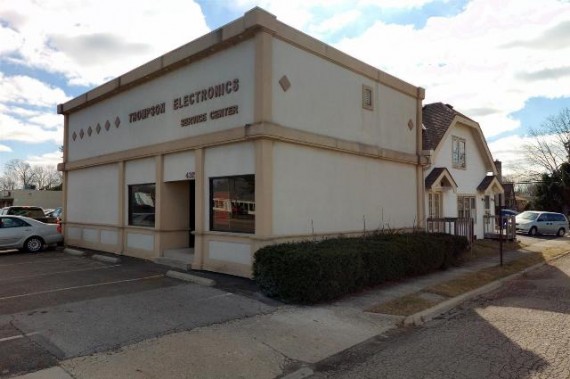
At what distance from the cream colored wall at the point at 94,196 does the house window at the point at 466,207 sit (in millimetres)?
15870

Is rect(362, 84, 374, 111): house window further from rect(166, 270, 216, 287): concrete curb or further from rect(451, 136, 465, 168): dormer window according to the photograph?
rect(451, 136, 465, 168): dormer window

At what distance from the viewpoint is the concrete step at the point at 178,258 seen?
12.6 meters

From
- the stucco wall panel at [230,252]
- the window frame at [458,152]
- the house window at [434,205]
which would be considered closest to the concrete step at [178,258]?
the stucco wall panel at [230,252]

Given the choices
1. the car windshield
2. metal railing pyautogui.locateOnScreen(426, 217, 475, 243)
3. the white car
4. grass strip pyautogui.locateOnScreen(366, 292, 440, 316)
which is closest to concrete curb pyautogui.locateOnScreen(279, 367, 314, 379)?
grass strip pyautogui.locateOnScreen(366, 292, 440, 316)

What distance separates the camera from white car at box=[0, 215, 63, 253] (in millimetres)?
16828

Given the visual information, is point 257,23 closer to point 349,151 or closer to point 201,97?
point 201,97

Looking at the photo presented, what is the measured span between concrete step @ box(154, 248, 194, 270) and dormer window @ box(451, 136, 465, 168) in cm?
1444

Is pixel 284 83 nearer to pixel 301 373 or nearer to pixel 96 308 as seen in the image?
pixel 96 308

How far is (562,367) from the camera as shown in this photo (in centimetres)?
566

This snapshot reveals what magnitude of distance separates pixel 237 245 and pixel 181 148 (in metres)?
3.53

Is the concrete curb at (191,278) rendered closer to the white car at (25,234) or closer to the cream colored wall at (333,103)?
the cream colored wall at (333,103)

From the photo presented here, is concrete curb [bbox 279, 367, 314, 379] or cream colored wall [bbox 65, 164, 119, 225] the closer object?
concrete curb [bbox 279, 367, 314, 379]

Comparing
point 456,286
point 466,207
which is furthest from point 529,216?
point 456,286

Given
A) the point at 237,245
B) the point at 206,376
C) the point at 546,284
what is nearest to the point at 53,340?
the point at 206,376
